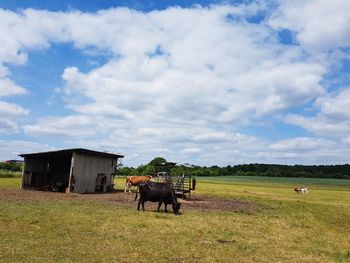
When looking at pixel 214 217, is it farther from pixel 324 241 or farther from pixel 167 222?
pixel 324 241

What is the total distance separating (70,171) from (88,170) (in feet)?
7.76

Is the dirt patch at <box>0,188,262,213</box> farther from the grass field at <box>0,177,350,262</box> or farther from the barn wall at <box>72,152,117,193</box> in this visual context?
the barn wall at <box>72,152,117,193</box>

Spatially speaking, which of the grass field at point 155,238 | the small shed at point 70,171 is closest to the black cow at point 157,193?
the grass field at point 155,238

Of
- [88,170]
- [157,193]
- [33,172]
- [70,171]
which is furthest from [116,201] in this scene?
[33,172]

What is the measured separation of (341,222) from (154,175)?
61.7 feet

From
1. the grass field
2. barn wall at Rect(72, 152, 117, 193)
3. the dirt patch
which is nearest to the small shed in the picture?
barn wall at Rect(72, 152, 117, 193)

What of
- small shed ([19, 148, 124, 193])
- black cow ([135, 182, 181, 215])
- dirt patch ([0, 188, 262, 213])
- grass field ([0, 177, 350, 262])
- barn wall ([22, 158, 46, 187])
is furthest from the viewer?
barn wall ([22, 158, 46, 187])

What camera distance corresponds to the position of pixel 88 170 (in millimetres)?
39375

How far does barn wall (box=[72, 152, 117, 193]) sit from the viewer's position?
37812mm

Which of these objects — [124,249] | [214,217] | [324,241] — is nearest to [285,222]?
Answer: [214,217]

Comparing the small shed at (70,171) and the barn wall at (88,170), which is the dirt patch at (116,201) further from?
the small shed at (70,171)

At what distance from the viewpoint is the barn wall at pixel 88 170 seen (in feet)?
124

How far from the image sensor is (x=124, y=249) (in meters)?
13.3

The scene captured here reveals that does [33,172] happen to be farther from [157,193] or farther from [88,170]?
[157,193]
